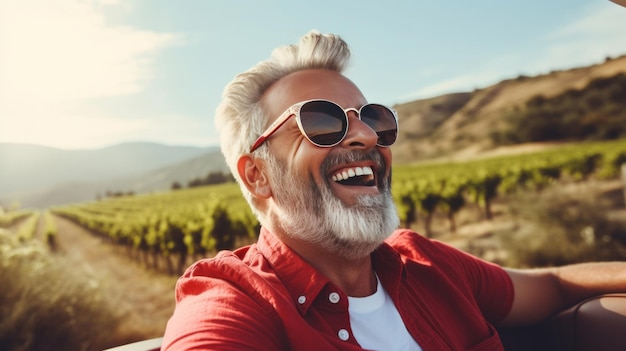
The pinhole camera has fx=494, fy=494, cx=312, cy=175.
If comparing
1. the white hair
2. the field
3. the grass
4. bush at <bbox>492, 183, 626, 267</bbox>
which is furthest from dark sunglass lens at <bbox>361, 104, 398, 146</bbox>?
bush at <bbox>492, 183, 626, 267</bbox>

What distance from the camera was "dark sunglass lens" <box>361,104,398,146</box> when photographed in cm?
181

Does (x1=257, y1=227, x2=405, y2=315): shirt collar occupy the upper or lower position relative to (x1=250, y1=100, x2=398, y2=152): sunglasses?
lower

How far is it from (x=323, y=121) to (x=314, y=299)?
597 mm

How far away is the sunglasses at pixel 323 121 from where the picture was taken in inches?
66.5

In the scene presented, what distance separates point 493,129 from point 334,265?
7752 centimetres

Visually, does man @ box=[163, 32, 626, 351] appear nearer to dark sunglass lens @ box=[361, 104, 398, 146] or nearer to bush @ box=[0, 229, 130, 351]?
dark sunglass lens @ box=[361, 104, 398, 146]

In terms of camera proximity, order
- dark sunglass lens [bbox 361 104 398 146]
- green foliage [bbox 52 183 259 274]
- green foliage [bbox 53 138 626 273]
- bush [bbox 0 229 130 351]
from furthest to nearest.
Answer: green foliage [bbox 53 138 626 273] → green foliage [bbox 52 183 259 274] → bush [bbox 0 229 130 351] → dark sunglass lens [bbox 361 104 398 146]

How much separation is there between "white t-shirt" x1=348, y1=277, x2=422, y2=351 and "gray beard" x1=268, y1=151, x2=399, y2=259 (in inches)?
6.6

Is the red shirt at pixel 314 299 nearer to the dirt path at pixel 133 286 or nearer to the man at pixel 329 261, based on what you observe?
the man at pixel 329 261

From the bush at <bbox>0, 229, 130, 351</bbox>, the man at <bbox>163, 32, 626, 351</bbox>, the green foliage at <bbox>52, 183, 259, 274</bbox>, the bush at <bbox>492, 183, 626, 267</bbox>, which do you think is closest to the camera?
the man at <bbox>163, 32, 626, 351</bbox>

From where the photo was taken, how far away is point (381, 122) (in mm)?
1853

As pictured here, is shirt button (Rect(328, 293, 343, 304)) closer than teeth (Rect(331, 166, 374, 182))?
Yes

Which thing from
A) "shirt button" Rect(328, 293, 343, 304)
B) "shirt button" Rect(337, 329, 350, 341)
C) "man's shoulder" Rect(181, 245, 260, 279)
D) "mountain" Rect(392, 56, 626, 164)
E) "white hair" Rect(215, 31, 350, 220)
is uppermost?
"white hair" Rect(215, 31, 350, 220)

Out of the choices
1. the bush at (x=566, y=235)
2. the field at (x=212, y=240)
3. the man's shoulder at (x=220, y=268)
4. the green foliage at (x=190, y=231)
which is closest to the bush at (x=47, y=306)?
the field at (x=212, y=240)
